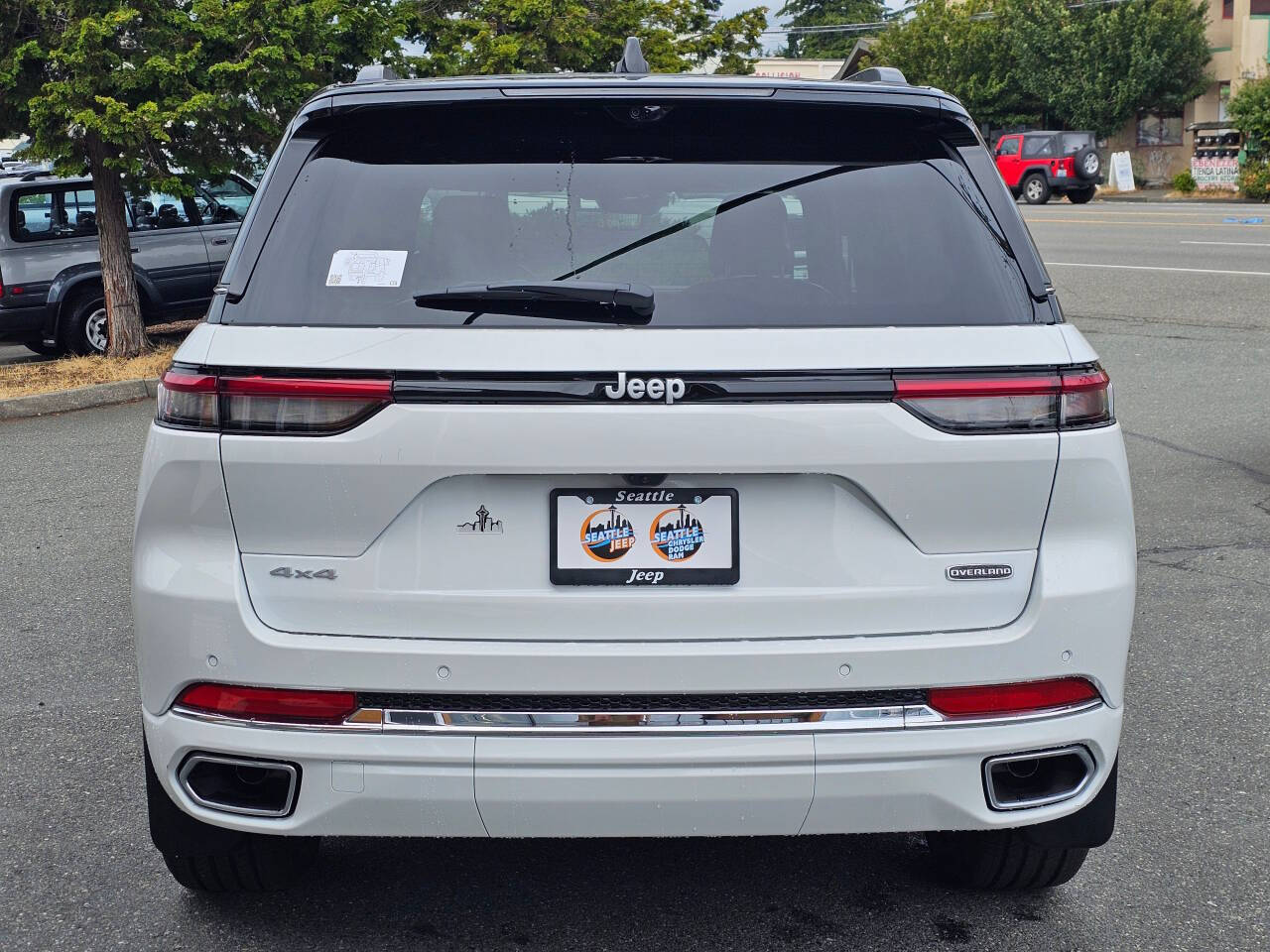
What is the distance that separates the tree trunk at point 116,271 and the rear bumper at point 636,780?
10.9 m

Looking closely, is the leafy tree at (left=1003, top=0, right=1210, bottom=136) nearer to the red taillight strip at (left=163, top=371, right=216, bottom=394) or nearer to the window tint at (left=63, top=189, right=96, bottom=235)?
the window tint at (left=63, top=189, right=96, bottom=235)

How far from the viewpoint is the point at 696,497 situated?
2.67m

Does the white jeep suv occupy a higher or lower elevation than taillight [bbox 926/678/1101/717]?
higher

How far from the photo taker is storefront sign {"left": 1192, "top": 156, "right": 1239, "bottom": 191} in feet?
133

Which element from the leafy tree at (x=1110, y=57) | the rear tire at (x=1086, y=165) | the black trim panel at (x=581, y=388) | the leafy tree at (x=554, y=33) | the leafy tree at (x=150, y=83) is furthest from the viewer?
the leafy tree at (x=1110, y=57)

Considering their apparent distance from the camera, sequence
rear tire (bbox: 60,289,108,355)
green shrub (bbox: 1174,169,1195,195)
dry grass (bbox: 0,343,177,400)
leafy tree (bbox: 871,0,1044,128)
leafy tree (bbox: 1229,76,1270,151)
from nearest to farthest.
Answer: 1. dry grass (bbox: 0,343,177,400)
2. rear tire (bbox: 60,289,108,355)
3. leafy tree (bbox: 1229,76,1270,151)
4. green shrub (bbox: 1174,169,1195,195)
5. leafy tree (bbox: 871,0,1044,128)

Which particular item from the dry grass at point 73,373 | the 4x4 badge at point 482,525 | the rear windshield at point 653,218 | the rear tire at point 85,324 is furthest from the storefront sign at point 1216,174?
the 4x4 badge at point 482,525

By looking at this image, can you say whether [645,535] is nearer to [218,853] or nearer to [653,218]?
[653,218]

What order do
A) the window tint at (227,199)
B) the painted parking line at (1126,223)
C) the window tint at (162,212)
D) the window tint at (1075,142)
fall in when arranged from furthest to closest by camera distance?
the window tint at (1075,142), the painted parking line at (1126,223), the window tint at (227,199), the window tint at (162,212)

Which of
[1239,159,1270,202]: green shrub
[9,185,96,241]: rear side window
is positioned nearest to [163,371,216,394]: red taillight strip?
[9,185,96,241]: rear side window

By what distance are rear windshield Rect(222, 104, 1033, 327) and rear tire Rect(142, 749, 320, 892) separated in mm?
1097

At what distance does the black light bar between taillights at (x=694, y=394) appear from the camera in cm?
262

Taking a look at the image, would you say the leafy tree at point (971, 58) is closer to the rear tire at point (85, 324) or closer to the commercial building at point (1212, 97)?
the commercial building at point (1212, 97)

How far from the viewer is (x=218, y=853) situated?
313 cm
